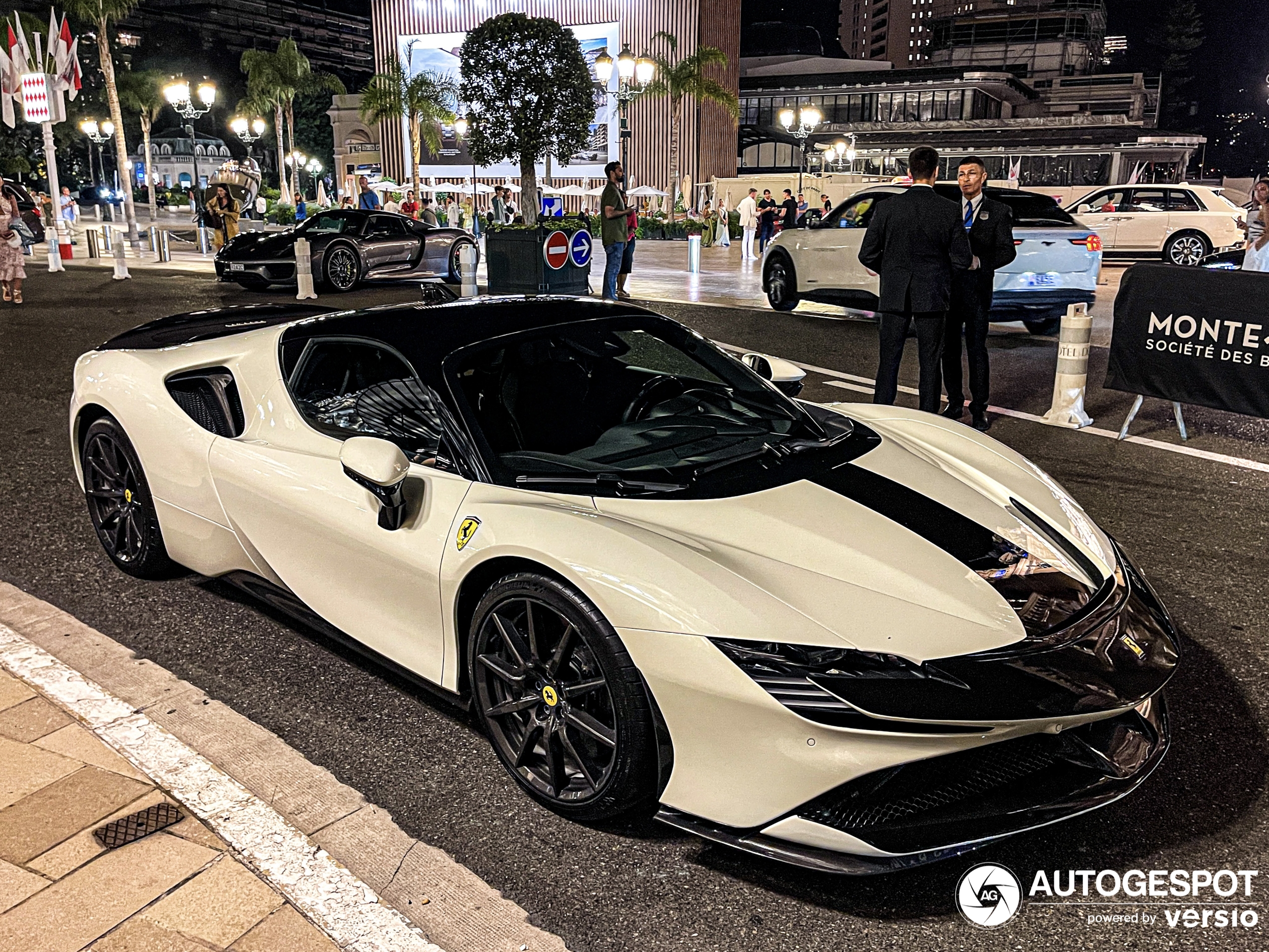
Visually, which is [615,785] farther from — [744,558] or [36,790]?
[36,790]

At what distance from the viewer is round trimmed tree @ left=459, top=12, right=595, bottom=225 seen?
26500 mm

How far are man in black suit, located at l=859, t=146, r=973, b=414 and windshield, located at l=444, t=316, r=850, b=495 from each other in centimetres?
311

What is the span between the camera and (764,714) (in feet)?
7.33

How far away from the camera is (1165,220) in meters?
21.1

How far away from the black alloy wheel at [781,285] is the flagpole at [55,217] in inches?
572

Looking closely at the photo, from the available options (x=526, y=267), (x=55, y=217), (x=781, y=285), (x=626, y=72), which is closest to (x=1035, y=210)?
(x=781, y=285)

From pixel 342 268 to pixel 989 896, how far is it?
16.0 metres

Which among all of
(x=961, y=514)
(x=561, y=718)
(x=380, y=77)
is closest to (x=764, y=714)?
(x=561, y=718)

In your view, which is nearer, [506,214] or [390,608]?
[390,608]

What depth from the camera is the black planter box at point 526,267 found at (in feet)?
50.9

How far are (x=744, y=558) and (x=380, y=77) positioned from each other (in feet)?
151

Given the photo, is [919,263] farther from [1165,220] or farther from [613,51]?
[613,51]

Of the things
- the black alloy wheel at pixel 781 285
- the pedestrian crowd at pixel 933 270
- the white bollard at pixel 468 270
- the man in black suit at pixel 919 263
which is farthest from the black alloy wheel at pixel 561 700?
the white bollard at pixel 468 270

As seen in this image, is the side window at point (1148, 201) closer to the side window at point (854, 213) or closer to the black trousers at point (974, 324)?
the side window at point (854, 213)
